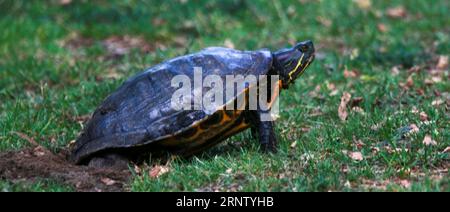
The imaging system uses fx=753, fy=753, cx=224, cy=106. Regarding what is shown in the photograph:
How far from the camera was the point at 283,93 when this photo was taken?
8.38m

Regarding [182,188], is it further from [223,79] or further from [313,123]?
[313,123]

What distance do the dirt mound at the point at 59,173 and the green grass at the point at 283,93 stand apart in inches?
6.8

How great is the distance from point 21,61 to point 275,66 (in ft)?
14.8

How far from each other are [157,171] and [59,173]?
2.51ft

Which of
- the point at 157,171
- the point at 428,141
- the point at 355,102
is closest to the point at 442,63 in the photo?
the point at 355,102

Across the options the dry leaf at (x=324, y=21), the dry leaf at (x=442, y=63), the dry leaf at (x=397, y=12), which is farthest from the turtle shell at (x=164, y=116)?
the dry leaf at (x=397, y=12)

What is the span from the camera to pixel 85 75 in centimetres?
933

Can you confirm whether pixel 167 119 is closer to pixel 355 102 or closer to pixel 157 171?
pixel 157 171

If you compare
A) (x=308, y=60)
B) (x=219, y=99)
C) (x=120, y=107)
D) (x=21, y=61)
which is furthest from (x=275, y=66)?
(x=21, y=61)

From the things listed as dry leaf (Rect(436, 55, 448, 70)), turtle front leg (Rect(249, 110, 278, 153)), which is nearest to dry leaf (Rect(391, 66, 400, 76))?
dry leaf (Rect(436, 55, 448, 70))

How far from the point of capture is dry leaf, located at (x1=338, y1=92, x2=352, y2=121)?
290 inches

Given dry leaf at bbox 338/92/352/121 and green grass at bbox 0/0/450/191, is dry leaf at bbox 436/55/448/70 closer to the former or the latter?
green grass at bbox 0/0/450/191

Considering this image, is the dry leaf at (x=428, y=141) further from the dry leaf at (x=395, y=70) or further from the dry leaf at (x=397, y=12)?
the dry leaf at (x=397, y=12)

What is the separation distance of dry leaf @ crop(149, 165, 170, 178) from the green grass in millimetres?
80
